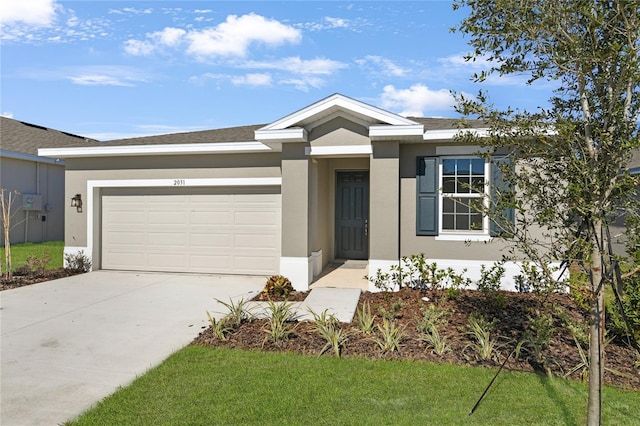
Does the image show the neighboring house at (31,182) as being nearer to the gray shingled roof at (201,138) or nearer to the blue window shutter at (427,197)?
the gray shingled roof at (201,138)

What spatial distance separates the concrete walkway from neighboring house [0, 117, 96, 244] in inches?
325

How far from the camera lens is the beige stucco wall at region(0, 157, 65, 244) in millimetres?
14914

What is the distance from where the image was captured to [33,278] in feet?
30.2

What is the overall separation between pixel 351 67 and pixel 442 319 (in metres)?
7.40

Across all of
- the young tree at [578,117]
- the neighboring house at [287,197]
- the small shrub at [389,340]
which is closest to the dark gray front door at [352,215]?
the neighboring house at [287,197]

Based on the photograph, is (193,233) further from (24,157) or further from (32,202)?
(24,157)

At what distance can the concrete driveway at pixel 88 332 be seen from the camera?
385 centimetres

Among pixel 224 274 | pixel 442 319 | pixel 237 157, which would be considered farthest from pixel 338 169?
pixel 442 319

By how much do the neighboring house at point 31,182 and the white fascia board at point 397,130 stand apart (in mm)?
12635

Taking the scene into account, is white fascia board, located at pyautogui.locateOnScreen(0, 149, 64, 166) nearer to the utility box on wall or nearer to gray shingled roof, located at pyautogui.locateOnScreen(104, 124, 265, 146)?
the utility box on wall

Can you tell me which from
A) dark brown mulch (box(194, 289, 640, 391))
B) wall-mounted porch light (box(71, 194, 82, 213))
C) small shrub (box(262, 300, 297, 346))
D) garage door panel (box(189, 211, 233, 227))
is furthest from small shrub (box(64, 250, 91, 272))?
small shrub (box(262, 300, 297, 346))

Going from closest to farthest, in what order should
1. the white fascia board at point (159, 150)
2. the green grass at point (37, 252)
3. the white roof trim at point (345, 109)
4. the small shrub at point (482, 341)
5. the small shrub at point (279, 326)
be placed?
the small shrub at point (482, 341)
the small shrub at point (279, 326)
the white roof trim at point (345, 109)
the white fascia board at point (159, 150)
the green grass at point (37, 252)

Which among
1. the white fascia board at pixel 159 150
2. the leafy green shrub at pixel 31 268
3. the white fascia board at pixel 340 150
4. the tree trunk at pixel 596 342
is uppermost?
the white fascia board at pixel 159 150

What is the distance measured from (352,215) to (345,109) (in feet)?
11.7
